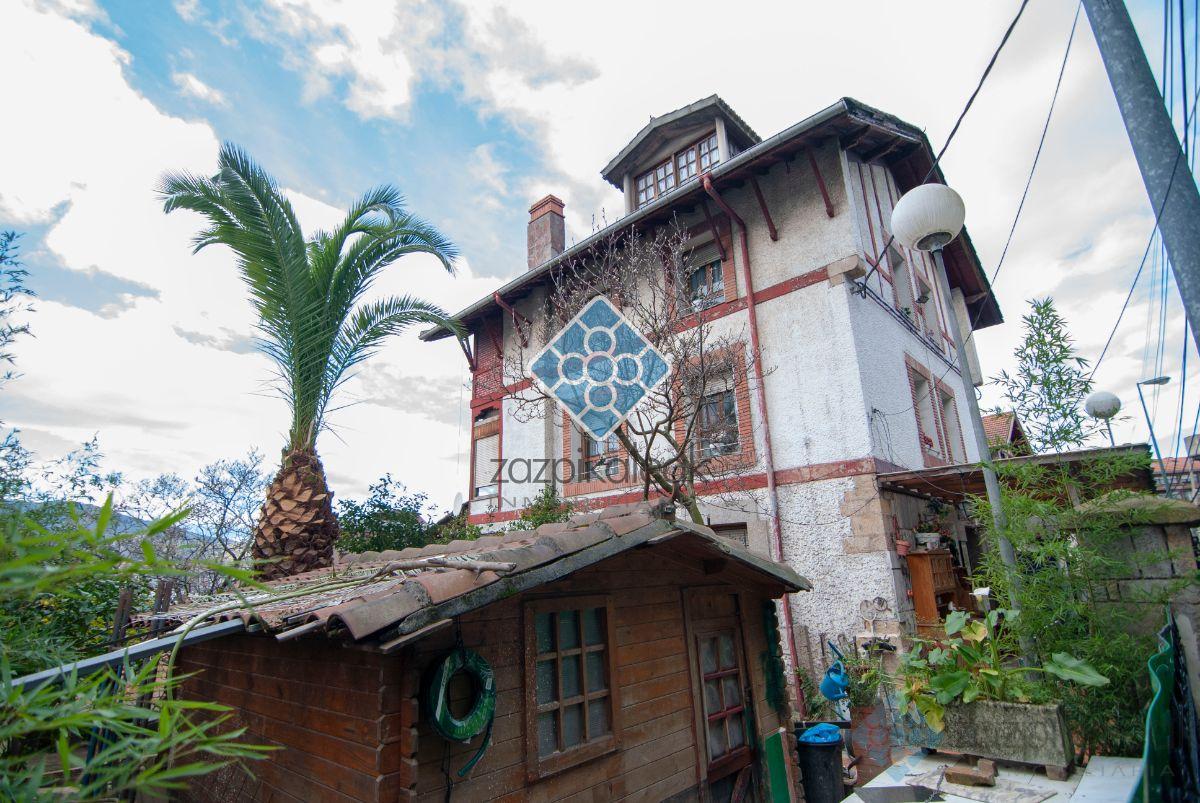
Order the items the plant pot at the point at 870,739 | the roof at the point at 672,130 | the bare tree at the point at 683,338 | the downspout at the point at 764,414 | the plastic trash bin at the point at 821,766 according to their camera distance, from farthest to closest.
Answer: the roof at the point at 672,130
the bare tree at the point at 683,338
the downspout at the point at 764,414
the plant pot at the point at 870,739
the plastic trash bin at the point at 821,766

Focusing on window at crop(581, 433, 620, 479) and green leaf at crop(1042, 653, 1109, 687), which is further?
window at crop(581, 433, 620, 479)

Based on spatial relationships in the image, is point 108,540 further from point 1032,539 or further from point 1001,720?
point 1032,539

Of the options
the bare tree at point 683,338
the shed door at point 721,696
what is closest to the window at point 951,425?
the bare tree at point 683,338

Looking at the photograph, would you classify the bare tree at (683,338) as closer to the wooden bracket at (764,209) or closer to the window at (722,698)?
the wooden bracket at (764,209)

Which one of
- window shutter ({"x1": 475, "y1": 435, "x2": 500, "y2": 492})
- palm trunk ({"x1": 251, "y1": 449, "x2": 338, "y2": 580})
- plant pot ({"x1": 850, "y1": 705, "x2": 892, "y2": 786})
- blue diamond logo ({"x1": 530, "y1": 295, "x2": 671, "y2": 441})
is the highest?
window shutter ({"x1": 475, "y1": 435, "x2": 500, "y2": 492})

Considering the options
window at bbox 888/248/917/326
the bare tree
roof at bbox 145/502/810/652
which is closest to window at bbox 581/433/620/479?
the bare tree

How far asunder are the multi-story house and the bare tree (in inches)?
3.9

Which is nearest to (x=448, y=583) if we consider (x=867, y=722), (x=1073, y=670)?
(x=1073, y=670)

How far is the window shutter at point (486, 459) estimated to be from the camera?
1463 centimetres

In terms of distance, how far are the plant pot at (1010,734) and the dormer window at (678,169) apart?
10631mm

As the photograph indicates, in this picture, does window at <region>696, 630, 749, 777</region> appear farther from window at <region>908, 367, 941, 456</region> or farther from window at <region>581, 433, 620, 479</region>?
window at <region>908, 367, 941, 456</region>

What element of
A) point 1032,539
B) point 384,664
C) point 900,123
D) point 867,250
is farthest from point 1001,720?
point 900,123

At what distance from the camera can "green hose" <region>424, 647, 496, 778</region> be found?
3178 millimetres

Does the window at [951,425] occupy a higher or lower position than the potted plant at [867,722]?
higher
